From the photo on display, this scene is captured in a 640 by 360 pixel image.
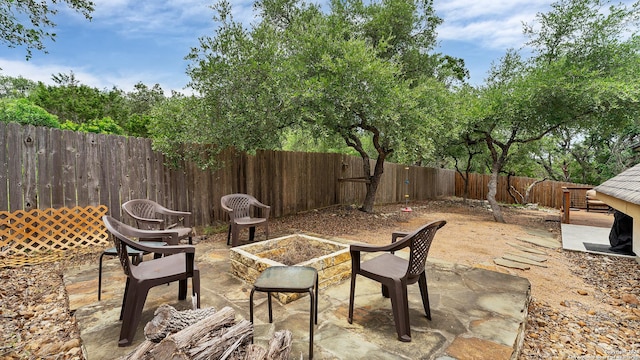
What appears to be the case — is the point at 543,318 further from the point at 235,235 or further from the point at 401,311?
the point at 235,235

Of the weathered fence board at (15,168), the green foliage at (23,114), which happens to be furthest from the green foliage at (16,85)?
the weathered fence board at (15,168)

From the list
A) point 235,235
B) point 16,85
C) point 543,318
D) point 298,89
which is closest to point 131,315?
point 235,235

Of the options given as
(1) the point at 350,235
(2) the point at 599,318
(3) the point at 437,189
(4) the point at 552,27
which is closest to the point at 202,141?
(1) the point at 350,235

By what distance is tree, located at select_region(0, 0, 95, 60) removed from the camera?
3.04 metres

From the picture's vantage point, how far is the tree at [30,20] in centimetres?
304

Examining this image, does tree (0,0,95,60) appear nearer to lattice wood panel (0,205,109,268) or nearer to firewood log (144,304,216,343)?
lattice wood panel (0,205,109,268)

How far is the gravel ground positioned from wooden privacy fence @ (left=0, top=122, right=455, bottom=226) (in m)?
0.96

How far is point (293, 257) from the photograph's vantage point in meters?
3.24

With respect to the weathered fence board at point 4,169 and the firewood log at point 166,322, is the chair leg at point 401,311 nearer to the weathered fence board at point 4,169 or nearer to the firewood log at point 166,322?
the firewood log at point 166,322

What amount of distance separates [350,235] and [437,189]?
30.3 feet

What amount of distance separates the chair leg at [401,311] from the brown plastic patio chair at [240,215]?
2613 mm

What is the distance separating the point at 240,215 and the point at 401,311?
3.29m

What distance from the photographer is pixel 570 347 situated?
2.10m

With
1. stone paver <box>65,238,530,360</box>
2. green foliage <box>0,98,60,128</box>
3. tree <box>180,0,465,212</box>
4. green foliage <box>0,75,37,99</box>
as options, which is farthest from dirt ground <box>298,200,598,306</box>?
green foliage <box>0,75,37,99</box>
